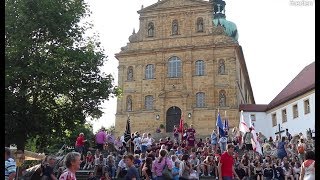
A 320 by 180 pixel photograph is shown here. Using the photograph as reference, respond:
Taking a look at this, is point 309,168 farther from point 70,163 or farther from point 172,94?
point 172,94

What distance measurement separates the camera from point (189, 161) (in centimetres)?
1574

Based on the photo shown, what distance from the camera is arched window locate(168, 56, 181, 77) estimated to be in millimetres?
42500

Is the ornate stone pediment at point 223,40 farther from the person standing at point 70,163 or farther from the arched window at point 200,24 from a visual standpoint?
the person standing at point 70,163

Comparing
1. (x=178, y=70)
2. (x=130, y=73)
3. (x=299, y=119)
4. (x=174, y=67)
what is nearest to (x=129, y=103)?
(x=130, y=73)

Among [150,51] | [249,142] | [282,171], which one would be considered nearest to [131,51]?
[150,51]

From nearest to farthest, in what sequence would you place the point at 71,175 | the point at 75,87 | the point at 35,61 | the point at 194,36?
the point at 71,175 < the point at 35,61 < the point at 75,87 < the point at 194,36

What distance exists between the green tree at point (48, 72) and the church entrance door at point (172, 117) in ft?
51.1

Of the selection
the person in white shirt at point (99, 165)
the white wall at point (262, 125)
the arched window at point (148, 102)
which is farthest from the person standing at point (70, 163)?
the white wall at point (262, 125)

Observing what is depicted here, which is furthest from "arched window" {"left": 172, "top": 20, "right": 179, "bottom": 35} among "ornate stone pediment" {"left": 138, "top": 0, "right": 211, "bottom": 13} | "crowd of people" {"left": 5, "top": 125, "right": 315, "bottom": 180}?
"crowd of people" {"left": 5, "top": 125, "right": 315, "bottom": 180}

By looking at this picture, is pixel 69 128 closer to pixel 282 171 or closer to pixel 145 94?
pixel 282 171

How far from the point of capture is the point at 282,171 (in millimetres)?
19031

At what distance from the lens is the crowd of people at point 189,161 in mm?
10736
